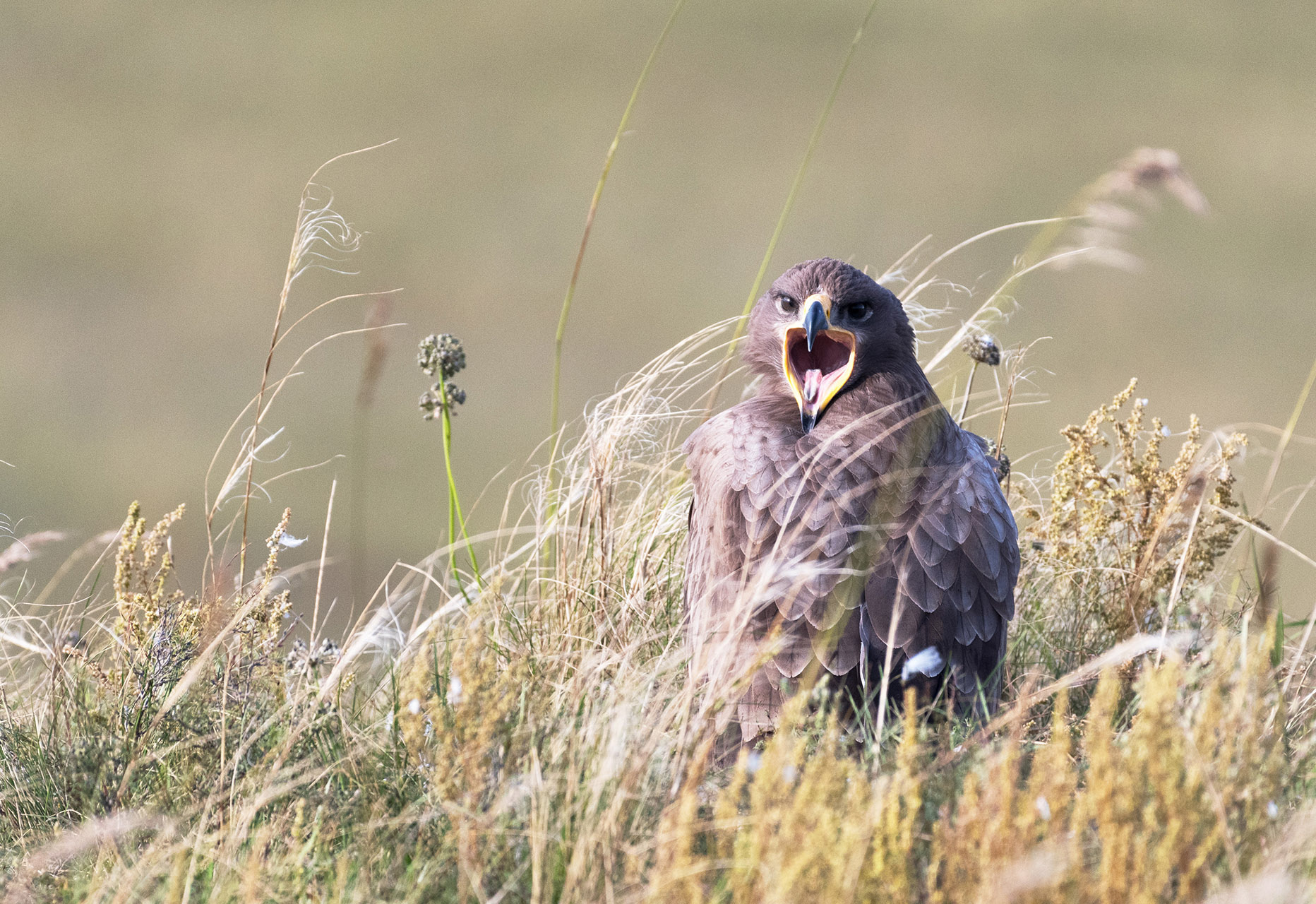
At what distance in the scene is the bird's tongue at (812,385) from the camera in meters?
3.36

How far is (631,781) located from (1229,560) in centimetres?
302

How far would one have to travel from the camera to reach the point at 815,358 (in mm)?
3500

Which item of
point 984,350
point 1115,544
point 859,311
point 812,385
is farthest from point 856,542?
point 1115,544

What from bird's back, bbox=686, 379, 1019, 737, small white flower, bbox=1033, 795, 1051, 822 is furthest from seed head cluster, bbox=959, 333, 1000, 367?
small white flower, bbox=1033, 795, 1051, 822

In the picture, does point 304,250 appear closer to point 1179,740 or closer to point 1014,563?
point 1014,563

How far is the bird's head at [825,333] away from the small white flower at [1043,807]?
148 centimetres

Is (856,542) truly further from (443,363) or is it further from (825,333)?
(443,363)

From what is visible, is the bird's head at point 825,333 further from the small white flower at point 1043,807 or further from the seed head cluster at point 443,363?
the small white flower at point 1043,807

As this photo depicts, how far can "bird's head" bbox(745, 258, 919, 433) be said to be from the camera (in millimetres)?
3240

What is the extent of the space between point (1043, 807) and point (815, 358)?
1.85 metres

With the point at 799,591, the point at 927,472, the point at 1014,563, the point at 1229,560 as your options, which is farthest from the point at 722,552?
the point at 1229,560

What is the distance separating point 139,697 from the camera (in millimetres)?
2744

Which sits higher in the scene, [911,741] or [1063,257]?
[1063,257]

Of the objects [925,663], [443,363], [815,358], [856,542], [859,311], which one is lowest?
[925,663]
